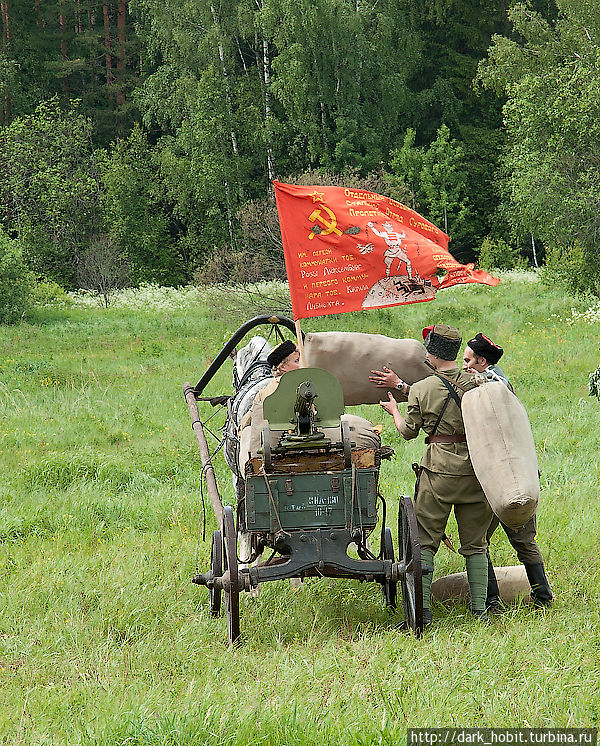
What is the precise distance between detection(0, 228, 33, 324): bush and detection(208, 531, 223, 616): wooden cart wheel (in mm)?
18454

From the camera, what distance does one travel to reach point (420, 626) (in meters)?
4.80

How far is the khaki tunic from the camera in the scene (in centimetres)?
527

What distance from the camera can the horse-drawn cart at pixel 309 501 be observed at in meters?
4.72

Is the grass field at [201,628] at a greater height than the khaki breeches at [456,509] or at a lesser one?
lesser

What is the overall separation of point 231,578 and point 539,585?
2.12 metres

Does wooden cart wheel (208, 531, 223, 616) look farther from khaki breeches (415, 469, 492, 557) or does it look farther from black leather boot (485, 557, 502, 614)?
black leather boot (485, 557, 502, 614)

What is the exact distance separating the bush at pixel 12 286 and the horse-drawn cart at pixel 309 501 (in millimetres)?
18858

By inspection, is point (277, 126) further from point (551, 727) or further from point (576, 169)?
point (551, 727)

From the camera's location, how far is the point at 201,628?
517 centimetres

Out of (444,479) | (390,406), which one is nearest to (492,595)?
(444,479)

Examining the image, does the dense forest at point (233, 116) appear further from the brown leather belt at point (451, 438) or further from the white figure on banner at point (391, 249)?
the brown leather belt at point (451, 438)

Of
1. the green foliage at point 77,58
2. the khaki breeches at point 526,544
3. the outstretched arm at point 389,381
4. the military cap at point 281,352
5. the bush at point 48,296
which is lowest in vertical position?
the bush at point 48,296

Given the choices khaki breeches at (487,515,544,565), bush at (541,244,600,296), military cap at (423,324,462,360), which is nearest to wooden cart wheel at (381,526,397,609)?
khaki breeches at (487,515,544,565)

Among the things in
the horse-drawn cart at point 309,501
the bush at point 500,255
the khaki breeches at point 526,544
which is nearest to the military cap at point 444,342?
the horse-drawn cart at point 309,501
